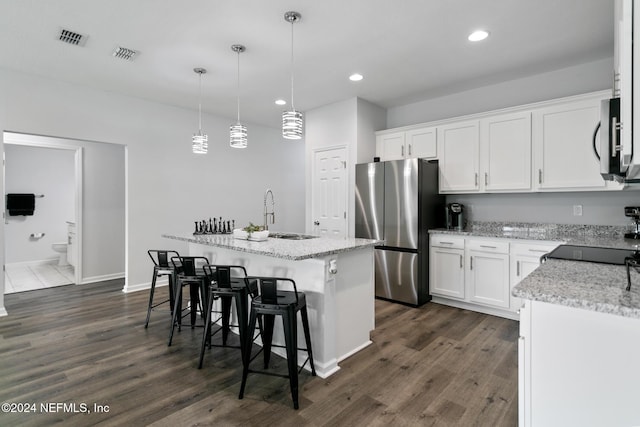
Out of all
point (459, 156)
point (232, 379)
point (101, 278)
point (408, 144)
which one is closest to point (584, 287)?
point (232, 379)

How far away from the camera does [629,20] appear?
1.07 meters

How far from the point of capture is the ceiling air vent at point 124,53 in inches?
127

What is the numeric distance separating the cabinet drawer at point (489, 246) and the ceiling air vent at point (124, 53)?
421 centimetres

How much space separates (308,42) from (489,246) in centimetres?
291

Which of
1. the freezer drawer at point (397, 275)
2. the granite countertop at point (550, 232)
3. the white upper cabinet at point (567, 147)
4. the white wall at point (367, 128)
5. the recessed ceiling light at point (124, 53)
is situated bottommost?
the freezer drawer at point (397, 275)

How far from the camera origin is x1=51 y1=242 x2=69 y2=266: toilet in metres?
6.22

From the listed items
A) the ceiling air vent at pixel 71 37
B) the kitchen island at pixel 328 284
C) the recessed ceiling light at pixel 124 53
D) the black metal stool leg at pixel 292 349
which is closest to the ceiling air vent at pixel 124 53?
the recessed ceiling light at pixel 124 53

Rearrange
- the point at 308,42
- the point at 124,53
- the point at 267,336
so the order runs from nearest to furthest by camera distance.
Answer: the point at 267,336
the point at 308,42
the point at 124,53

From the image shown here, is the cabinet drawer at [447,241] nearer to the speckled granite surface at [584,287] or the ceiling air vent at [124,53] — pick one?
the speckled granite surface at [584,287]

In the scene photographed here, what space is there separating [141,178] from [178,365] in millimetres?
3201

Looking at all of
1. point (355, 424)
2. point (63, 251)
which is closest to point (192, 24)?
point (355, 424)

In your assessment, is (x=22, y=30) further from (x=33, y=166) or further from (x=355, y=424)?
(x=33, y=166)

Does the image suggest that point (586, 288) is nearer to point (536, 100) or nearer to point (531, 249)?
point (531, 249)

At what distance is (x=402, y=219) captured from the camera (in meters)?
4.03
